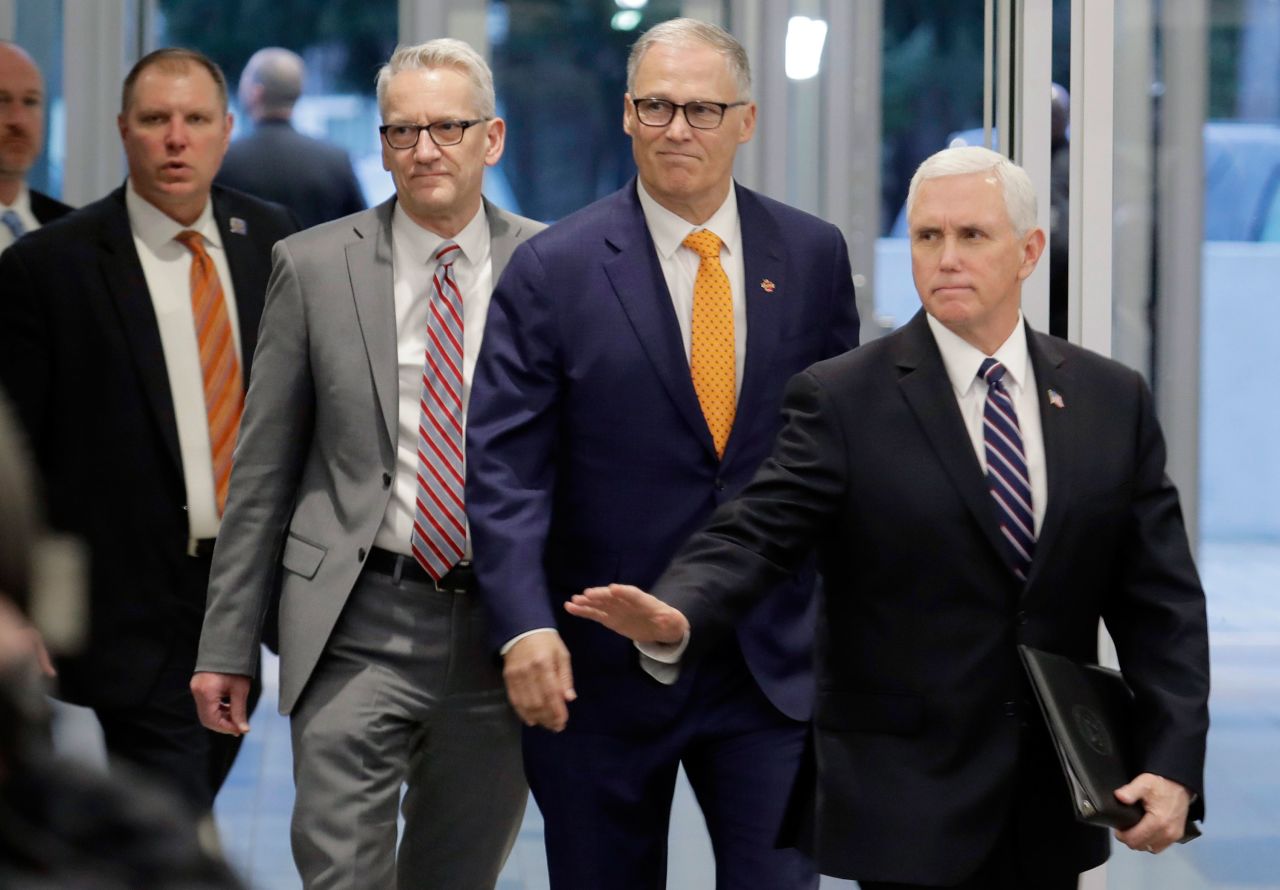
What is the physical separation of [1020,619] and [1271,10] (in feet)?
6.83

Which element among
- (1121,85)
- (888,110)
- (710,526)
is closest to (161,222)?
(710,526)

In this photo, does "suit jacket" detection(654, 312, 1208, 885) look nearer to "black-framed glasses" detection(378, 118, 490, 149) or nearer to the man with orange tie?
"black-framed glasses" detection(378, 118, 490, 149)

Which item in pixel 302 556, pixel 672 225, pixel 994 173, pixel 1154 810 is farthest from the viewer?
pixel 302 556

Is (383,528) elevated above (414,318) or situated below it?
below

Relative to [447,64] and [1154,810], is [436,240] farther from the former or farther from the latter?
[1154,810]

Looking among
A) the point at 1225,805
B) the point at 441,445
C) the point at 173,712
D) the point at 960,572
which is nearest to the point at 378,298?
the point at 441,445

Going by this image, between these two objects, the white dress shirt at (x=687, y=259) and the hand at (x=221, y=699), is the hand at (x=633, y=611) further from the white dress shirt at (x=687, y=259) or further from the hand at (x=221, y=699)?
the hand at (x=221, y=699)

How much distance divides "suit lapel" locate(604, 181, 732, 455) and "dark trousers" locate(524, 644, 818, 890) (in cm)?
39

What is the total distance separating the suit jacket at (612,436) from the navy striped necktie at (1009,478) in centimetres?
47

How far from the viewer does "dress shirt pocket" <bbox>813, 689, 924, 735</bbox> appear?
288 centimetres

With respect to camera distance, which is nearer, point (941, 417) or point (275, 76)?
point (941, 417)

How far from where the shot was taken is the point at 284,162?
21.2ft

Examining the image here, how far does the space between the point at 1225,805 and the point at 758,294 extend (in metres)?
2.24

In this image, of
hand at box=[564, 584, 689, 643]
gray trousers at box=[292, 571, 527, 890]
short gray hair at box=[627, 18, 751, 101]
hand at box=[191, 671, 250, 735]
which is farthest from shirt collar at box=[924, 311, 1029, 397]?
hand at box=[191, 671, 250, 735]
